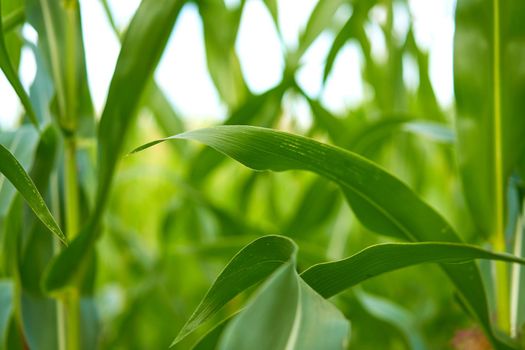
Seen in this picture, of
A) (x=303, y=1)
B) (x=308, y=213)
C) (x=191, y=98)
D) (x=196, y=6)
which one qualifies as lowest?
(x=191, y=98)

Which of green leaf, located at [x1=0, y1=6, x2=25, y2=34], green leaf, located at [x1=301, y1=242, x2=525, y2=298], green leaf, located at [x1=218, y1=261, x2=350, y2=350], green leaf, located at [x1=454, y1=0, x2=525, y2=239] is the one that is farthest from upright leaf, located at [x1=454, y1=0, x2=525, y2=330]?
green leaf, located at [x1=0, y1=6, x2=25, y2=34]

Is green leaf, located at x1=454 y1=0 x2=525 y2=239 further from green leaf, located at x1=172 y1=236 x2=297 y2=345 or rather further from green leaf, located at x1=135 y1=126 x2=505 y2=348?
green leaf, located at x1=172 y1=236 x2=297 y2=345

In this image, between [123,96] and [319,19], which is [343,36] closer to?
[319,19]

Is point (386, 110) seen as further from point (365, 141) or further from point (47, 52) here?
point (47, 52)

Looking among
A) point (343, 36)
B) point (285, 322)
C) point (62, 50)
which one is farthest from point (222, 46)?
point (285, 322)

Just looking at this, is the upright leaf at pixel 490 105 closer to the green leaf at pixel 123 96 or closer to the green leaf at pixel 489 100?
the green leaf at pixel 489 100

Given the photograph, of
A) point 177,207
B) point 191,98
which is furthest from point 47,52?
point 191,98
